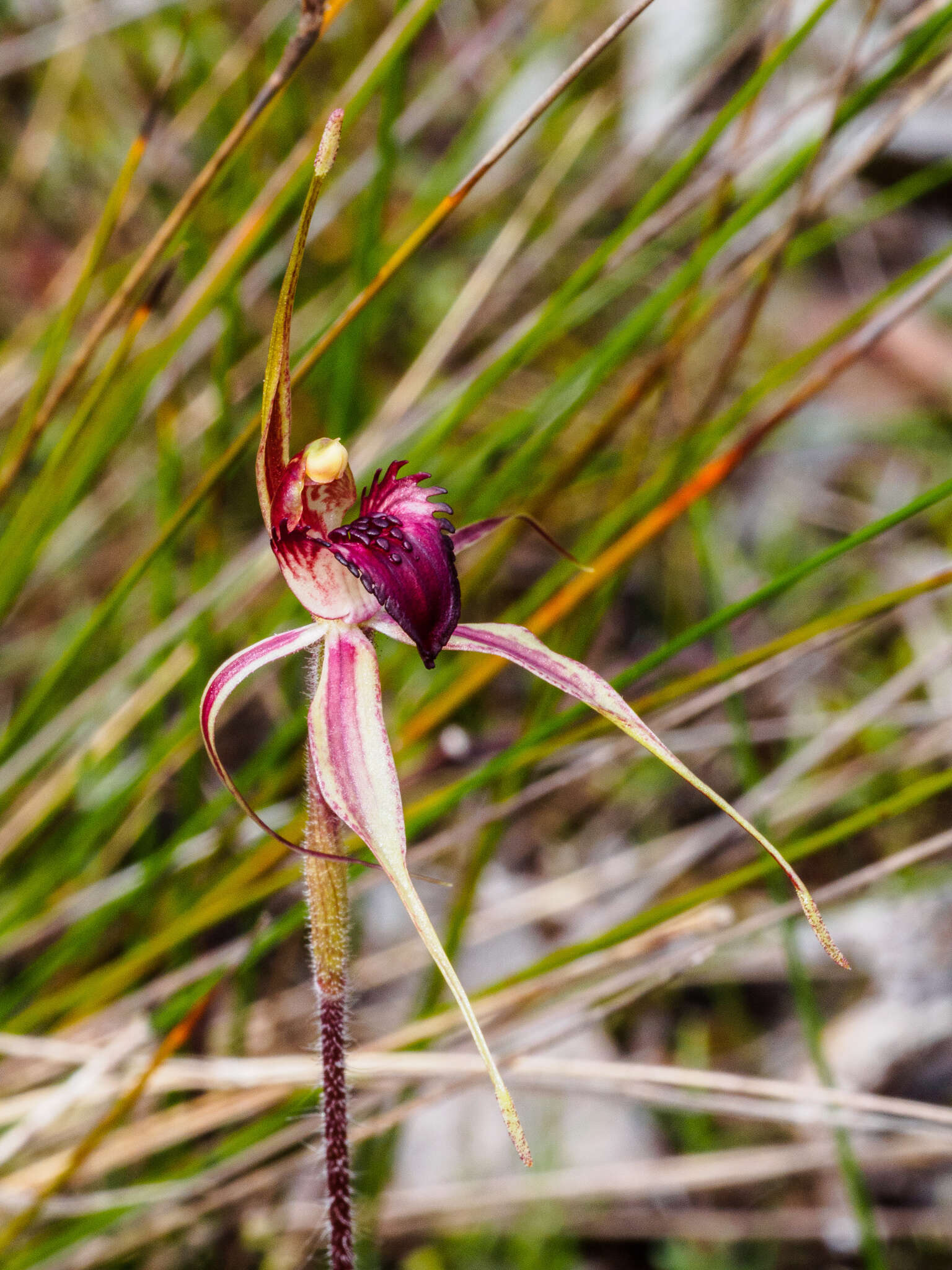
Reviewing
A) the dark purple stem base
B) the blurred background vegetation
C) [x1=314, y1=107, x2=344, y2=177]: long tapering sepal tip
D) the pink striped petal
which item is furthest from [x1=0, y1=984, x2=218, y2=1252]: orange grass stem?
[x1=314, y1=107, x2=344, y2=177]: long tapering sepal tip

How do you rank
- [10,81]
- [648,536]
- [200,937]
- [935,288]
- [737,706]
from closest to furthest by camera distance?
[935,288] → [648,536] → [737,706] → [200,937] → [10,81]

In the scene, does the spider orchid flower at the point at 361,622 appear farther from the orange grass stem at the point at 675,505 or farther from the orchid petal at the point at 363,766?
the orange grass stem at the point at 675,505

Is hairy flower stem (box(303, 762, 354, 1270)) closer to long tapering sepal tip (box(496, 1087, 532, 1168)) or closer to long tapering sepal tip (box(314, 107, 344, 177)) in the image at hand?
long tapering sepal tip (box(496, 1087, 532, 1168))

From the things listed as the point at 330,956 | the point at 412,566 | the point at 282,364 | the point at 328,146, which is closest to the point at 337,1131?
the point at 330,956

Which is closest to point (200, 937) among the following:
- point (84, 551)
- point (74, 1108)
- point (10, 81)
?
point (74, 1108)

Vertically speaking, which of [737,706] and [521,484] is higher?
[521,484]

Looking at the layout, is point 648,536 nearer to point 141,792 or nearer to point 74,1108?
point 141,792

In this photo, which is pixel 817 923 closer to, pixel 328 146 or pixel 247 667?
pixel 247 667
